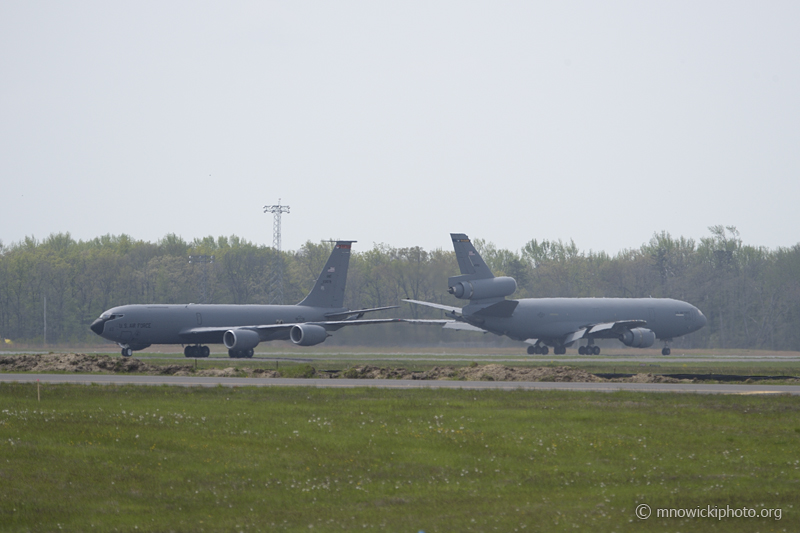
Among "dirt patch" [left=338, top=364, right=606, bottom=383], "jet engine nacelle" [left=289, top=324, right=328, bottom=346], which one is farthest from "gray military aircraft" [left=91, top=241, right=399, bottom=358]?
"dirt patch" [left=338, top=364, right=606, bottom=383]

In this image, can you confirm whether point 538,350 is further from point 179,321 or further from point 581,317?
point 179,321

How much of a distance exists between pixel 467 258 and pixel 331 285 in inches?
464

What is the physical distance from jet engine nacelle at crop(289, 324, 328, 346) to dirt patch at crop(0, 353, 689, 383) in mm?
15672

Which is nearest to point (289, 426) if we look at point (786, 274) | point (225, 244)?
point (786, 274)

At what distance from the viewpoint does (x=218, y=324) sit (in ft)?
202

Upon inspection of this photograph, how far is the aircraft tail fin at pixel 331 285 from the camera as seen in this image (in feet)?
222

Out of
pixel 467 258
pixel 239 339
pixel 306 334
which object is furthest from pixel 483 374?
pixel 467 258

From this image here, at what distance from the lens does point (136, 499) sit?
50.7 ft

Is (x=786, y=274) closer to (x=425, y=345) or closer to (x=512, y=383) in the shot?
(x=425, y=345)

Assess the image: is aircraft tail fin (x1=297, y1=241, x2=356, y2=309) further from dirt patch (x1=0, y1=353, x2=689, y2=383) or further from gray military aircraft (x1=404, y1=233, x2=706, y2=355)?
dirt patch (x1=0, y1=353, x2=689, y2=383)

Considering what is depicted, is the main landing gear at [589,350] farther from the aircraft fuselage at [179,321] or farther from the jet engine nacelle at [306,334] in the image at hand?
the jet engine nacelle at [306,334]

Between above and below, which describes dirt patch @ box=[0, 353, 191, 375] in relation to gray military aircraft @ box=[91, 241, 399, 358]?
below

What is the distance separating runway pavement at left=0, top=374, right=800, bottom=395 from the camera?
3206 centimetres

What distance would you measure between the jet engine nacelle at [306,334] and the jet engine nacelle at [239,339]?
2.96 m
